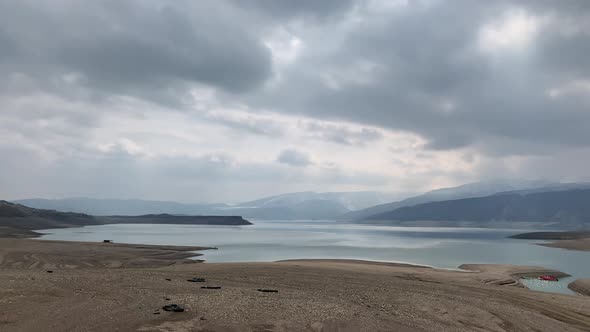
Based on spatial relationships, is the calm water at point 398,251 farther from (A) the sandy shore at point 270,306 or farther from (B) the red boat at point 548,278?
(A) the sandy shore at point 270,306

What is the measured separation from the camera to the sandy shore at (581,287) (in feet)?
120

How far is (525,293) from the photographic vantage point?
29.8 m

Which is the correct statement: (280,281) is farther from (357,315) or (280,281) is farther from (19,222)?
(19,222)

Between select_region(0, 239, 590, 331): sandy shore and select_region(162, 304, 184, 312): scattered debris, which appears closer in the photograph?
select_region(0, 239, 590, 331): sandy shore

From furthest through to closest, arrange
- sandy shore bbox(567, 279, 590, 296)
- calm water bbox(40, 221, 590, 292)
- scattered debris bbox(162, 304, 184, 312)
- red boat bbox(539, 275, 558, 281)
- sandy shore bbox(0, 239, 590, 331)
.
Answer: calm water bbox(40, 221, 590, 292) < red boat bbox(539, 275, 558, 281) < sandy shore bbox(567, 279, 590, 296) < scattered debris bbox(162, 304, 184, 312) < sandy shore bbox(0, 239, 590, 331)

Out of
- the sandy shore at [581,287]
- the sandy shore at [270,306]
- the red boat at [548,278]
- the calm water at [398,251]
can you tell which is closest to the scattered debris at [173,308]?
the sandy shore at [270,306]

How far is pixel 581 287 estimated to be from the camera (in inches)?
1512

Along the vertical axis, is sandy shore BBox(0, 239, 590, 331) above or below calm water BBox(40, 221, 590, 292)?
above

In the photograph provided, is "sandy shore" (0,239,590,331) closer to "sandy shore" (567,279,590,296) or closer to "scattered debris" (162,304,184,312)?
"scattered debris" (162,304,184,312)

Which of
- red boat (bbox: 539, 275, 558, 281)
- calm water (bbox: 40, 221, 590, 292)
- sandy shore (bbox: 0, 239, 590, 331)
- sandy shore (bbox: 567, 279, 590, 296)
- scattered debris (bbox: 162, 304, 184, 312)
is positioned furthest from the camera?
calm water (bbox: 40, 221, 590, 292)

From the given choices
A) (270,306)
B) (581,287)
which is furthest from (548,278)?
(270,306)

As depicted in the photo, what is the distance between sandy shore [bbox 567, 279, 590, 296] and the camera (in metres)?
36.7

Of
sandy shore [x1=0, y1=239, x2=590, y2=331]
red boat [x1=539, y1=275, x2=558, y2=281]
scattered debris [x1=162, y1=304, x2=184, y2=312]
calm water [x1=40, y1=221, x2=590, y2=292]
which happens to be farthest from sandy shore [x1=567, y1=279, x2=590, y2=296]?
scattered debris [x1=162, y1=304, x2=184, y2=312]

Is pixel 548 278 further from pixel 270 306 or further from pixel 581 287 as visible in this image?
pixel 270 306
